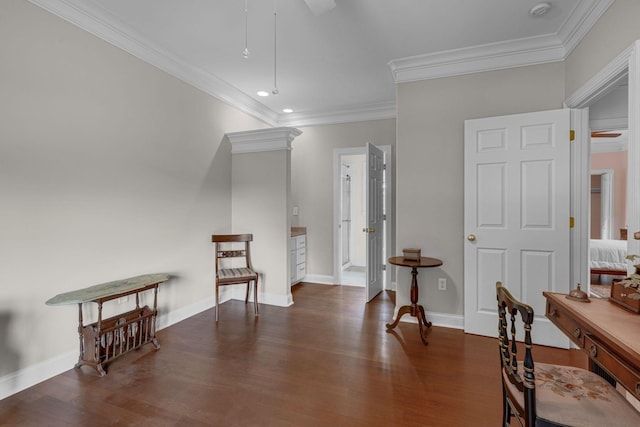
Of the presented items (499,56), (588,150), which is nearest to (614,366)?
(588,150)

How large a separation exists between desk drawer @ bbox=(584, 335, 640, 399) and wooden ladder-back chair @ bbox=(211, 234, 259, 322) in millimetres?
2906

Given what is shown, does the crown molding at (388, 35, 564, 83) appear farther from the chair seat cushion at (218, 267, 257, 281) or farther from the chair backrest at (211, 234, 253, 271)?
the chair seat cushion at (218, 267, 257, 281)

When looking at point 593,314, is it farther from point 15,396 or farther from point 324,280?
point 324,280

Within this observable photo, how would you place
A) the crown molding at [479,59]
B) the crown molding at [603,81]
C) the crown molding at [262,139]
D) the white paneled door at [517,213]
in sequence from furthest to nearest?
the crown molding at [262,139]
the crown molding at [479,59]
the white paneled door at [517,213]
the crown molding at [603,81]

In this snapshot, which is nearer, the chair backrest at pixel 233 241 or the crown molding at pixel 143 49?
the crown molding at pixel 143 49

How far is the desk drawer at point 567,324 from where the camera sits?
1.34m

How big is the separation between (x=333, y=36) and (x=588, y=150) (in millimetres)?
2470

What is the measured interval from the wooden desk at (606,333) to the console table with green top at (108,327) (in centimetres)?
285

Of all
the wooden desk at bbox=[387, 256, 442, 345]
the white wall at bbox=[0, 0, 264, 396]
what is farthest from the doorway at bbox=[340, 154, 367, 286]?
the white wall at bbox=[0, 0, 264, 396]

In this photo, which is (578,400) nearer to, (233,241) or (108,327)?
(108,327)

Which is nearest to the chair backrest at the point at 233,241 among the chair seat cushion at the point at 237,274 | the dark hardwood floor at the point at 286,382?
the chair seat cushion at the point at 237,274

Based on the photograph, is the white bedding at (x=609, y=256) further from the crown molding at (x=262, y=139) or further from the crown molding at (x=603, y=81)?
the crown molding at (x=262, y=139)

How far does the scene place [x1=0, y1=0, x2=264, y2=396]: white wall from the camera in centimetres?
204

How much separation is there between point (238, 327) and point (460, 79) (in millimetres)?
3468
